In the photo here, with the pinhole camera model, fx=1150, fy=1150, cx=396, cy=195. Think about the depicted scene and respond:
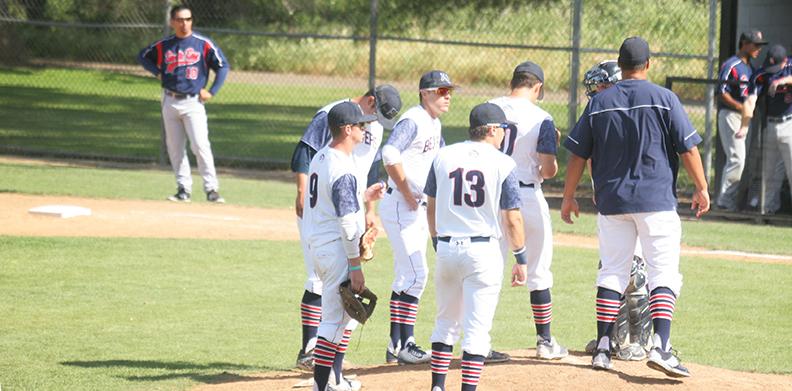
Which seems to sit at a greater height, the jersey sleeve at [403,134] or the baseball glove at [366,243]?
the jersey sleeve at [403,134]

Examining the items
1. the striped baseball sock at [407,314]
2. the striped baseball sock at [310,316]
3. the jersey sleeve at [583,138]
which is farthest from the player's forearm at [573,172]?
the striped baseball sock at [310,316]

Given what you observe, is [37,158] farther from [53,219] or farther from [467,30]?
[467,30]

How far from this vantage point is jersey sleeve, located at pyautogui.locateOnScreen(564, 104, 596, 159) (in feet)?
24.4

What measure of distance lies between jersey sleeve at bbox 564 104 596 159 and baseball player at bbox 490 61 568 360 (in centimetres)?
31

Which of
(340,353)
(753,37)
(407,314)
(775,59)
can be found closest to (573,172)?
(407,314)

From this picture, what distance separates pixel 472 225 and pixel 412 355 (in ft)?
5.49

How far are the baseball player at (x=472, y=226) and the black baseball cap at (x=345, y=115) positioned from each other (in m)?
0.54

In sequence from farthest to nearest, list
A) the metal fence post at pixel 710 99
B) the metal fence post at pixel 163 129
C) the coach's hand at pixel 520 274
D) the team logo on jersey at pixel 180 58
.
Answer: the metal fence post at pixel 163 129, the metal fence post at pixel 710 99, the team logo on jersey at pixel 180 58, the coach's hand at pixel 520 274

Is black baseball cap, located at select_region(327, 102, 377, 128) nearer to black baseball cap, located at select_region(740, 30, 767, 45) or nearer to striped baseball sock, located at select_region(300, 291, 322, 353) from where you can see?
striped baseball sock, located at select_region(300, 291, 322, 353)

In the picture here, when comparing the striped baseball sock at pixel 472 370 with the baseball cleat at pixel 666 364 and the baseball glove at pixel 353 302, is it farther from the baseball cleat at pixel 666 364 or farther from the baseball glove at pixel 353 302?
the baseball cleat at pixel 666 364

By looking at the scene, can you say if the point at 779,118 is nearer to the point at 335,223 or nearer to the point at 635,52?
the point at 635,52

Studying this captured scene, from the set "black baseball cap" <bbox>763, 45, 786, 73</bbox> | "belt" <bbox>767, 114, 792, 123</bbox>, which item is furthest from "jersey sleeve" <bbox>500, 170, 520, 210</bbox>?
"belt" <bbox>767, 114, 792, 123</bbox>

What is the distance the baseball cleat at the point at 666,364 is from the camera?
6.98 m

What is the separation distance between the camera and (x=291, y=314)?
979 cm
